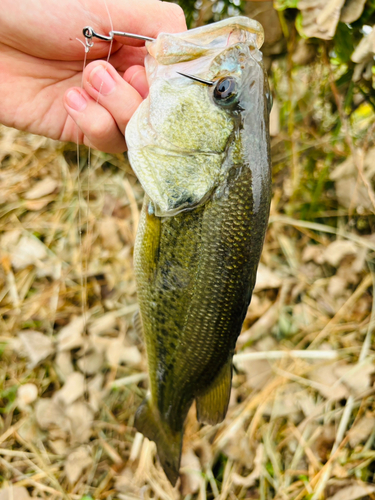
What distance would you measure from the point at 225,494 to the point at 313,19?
2.06m

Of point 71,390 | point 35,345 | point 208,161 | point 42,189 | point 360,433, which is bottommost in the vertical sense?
point 360,433

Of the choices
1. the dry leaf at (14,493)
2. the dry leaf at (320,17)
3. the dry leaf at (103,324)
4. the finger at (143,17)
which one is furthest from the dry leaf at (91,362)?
the dry leaf at (320,17)

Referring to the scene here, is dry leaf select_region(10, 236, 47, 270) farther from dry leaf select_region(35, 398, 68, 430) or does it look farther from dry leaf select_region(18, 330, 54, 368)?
dry leaf select_region(35, 398, 68, 430)

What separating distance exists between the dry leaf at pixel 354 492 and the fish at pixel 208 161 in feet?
3.66

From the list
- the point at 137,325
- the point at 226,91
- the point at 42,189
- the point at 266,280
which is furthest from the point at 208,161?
the point at 42,189

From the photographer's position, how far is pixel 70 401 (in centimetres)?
193

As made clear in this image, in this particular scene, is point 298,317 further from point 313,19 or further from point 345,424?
point 313,19

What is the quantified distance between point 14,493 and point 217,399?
1.11 m

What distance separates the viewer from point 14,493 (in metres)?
1.70

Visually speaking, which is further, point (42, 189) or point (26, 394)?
point (42, 189)

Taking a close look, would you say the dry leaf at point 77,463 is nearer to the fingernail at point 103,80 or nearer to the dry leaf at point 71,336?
the dry leaf at point 71,336

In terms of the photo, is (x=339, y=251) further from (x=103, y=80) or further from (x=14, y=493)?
(x=14, y=493)

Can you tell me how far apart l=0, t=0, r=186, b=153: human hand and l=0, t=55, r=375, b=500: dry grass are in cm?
91

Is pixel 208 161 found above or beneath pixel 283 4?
beneath
